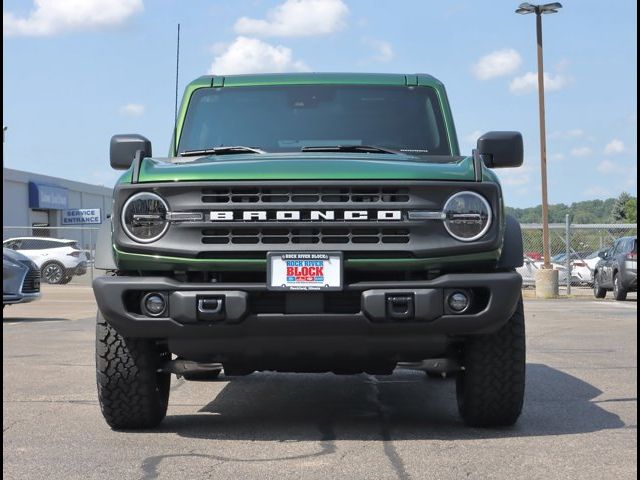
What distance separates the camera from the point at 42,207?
49625mm

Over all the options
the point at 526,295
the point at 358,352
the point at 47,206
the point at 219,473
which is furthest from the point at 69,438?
the point at 47,206

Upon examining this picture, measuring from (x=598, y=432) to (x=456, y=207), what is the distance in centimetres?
150

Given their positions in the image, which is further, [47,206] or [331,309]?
[47,206]

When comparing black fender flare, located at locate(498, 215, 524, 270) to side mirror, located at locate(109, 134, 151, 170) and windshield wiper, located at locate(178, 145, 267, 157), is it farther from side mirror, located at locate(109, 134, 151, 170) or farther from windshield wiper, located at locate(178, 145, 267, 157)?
side mirror, located at locate(109, 134, 151, 170)

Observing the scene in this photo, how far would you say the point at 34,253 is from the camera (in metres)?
30.7

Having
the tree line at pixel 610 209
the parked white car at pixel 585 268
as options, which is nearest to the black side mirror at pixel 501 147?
the parked white car at pixel 585 268

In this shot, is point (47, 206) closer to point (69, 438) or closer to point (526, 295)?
point (526, 295)

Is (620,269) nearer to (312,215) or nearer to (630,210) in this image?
(312,215)

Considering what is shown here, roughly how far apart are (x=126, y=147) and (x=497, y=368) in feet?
8.23

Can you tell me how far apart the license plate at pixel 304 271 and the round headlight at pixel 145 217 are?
59cm

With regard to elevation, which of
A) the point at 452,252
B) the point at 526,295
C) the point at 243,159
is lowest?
the point at 526,295

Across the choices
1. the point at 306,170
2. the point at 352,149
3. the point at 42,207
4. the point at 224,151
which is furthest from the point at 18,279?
the point at 42,207

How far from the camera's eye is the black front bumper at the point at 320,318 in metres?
5.12

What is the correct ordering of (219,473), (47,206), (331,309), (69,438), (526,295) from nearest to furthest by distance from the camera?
1. (219,473)
2. (331,309)
3. (69,438)
4. (526,295)
5. (47,206)
